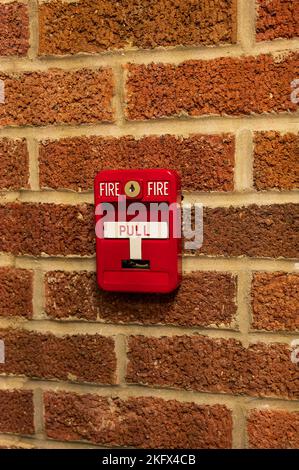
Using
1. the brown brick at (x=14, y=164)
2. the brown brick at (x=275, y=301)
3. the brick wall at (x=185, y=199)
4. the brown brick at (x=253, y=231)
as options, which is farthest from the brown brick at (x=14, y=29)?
the brown brick at (x=275, y=301)

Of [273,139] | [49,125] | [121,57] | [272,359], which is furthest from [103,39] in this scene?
[272,359]

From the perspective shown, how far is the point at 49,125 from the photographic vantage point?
0.71m

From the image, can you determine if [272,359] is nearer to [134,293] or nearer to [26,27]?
[134,293]

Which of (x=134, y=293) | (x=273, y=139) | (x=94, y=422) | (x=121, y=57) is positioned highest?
(x=121, y=57)

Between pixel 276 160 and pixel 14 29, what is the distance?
0.40m

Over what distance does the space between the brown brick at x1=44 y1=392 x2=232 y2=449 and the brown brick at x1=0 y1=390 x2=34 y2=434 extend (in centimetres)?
3

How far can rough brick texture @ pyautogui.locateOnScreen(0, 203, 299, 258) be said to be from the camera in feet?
2.13

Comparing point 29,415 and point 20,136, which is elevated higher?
point 20,136

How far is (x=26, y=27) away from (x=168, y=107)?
0.23m

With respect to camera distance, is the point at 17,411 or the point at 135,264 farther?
the point at 17,411

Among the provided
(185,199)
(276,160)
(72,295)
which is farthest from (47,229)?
→ (276,160)

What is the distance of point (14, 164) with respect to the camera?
0.73 metres

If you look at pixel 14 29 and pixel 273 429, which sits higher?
pixel 14 29

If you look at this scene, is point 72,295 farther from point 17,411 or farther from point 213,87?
point 213,87
